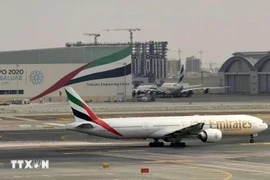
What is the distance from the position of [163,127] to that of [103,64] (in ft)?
397

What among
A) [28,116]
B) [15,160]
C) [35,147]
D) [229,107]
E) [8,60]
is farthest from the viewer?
[8,60]

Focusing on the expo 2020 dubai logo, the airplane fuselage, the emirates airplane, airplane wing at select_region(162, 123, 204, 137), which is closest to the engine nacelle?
the emirates airplane

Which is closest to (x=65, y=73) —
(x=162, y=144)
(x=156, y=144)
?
(x=162, y=144)

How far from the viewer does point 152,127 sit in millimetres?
73000

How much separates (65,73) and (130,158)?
129124 mm

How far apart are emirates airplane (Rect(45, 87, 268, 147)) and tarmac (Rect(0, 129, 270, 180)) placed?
1.24 m

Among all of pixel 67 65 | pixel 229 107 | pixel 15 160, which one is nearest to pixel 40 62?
pixel 67 65

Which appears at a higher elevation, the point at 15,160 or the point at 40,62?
the point at 40,62

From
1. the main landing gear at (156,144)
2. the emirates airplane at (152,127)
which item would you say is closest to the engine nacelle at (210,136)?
the emirates airplane at (152,127)

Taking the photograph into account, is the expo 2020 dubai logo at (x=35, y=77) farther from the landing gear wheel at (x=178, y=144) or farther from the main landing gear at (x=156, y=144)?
the landing gear wheel at (x=178, y=144)

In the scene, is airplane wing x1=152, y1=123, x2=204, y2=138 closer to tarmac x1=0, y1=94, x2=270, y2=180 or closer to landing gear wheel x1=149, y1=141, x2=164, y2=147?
landing gear wheel x1=149, y1=141, x2=164, y2=147

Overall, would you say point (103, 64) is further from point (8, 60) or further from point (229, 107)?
point (229, 107)

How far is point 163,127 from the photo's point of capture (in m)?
73.6

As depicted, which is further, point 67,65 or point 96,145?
point 67,65
